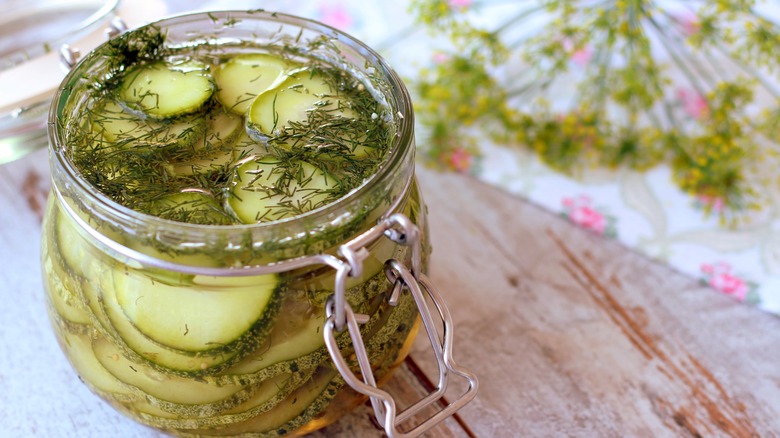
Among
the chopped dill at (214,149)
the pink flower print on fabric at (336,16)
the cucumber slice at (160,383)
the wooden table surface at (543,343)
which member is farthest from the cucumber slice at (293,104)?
the pink flower print on fabric at (336,16)

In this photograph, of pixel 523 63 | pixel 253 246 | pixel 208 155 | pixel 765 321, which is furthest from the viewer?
pixel 523 63

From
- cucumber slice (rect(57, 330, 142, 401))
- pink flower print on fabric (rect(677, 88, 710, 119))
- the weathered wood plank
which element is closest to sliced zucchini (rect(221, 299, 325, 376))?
cucumber slice (rect(57, 330, 142, 401))

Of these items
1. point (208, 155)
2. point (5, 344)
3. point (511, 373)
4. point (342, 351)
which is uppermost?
point (208, 155)

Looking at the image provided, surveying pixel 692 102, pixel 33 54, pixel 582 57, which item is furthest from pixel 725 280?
pixel 33 54

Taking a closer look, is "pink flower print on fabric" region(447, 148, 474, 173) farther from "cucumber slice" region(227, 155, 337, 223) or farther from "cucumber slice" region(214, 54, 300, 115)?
"cucumber slice" region(227, 155, 337, 223)

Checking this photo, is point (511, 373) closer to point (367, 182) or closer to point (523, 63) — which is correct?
point (367, 182)

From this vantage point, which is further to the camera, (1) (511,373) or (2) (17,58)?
(2) (17,58)

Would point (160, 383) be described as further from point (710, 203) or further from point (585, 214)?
point (710, 203)

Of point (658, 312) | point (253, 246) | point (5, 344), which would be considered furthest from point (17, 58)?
point (658, 312)
